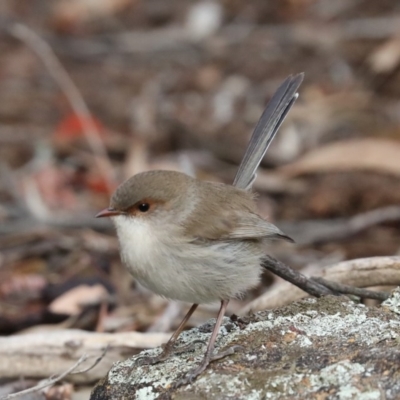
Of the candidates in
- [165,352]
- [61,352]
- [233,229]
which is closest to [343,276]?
[233,229]

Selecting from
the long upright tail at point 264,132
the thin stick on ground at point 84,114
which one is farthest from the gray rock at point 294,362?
the thin stick on ground at point 84,114

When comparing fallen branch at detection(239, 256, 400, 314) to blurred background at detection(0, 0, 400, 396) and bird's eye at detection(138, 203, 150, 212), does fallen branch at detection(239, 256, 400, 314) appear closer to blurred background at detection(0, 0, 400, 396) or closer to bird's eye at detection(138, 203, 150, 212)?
bird's eye at detection(138, 203, 150, 212)

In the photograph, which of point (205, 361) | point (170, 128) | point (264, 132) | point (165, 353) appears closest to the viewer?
point (205, 361)

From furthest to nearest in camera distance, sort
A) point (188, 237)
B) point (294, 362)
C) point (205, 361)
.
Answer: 1. point (188, 237)
2. point (205, 361)
3. point (294, 362)

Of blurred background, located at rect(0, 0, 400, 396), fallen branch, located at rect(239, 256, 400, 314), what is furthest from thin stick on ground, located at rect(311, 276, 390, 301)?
Result: blurred background, located at rect(0, 0, 400, 396)

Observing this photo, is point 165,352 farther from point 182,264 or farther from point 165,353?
point 182,264

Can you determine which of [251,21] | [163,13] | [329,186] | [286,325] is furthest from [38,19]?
[286,325]

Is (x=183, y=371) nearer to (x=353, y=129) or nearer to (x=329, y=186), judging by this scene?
(x=329, y=186)
